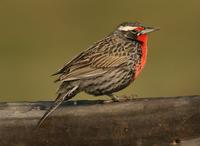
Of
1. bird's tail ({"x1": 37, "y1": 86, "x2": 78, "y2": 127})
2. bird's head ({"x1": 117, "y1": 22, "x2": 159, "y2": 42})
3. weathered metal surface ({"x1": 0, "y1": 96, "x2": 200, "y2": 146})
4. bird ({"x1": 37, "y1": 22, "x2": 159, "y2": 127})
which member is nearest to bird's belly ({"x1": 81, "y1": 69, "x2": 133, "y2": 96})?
bird ({"x1": 37, "y1": 22, "x2": 159, "y2": 127})

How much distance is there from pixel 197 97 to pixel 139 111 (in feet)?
1.35

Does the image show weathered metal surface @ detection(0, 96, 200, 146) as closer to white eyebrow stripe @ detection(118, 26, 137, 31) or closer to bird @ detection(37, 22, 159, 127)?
bird @ detection(37, 22, 159, 127)

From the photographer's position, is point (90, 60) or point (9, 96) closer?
point (90, 60)

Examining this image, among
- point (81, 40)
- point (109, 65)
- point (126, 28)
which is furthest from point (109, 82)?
point (81, 40)

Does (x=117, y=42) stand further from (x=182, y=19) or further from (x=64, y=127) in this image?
(x=182, y=19)

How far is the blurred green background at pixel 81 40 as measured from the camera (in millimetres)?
16656

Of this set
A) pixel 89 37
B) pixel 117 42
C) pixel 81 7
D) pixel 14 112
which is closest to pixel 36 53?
pixel 89 37

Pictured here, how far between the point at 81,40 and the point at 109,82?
9.75 m

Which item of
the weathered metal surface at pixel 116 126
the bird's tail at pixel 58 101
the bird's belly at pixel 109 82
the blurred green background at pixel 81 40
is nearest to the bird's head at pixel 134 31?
the bird's belly at pixel 109 82

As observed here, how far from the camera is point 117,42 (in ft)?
A: 32.3

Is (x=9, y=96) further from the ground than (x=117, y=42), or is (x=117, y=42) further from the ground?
(x=117, y=42)

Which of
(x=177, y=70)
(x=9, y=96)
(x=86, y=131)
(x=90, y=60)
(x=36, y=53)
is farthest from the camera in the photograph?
(x=36, y=53)

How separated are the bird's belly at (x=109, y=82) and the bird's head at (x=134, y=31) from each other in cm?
51

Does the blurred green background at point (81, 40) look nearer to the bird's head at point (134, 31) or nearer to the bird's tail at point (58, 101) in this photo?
the bird's head at point (134, 31)
